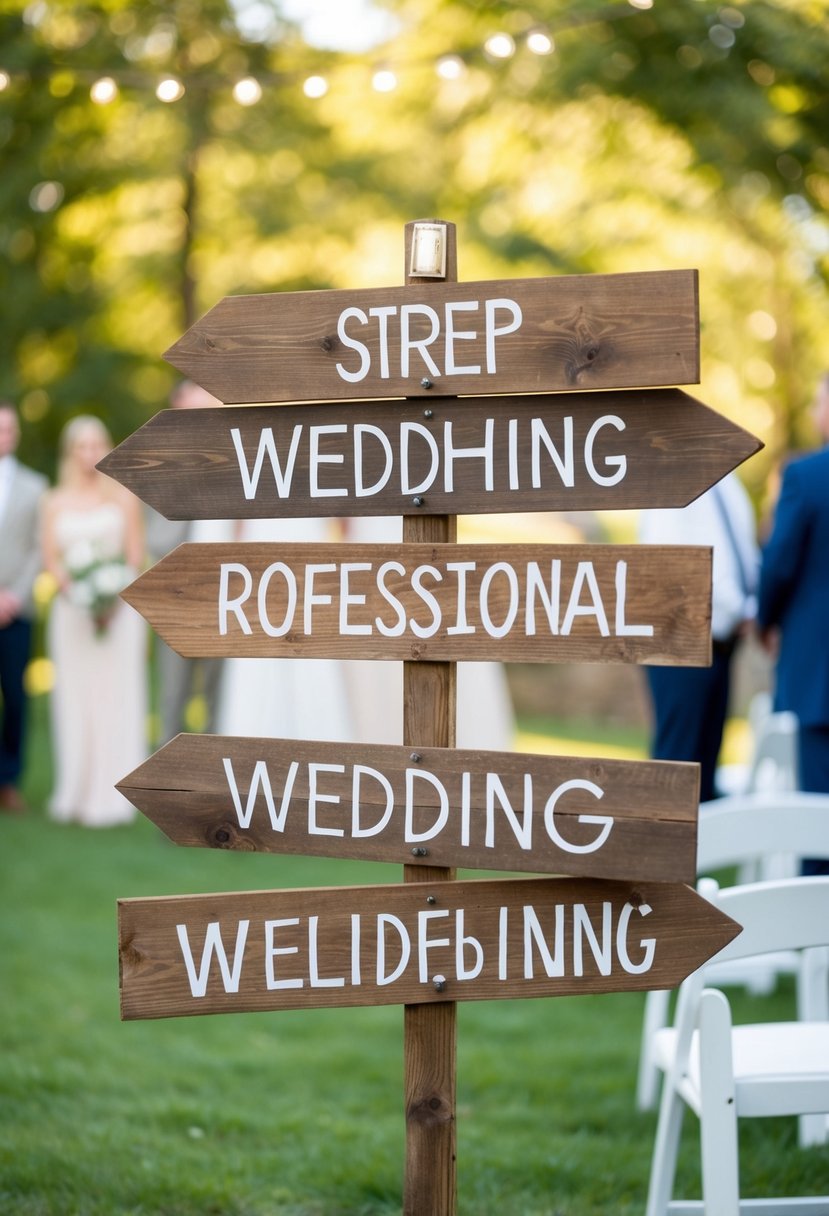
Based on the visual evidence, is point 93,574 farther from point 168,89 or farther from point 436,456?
point 436,456

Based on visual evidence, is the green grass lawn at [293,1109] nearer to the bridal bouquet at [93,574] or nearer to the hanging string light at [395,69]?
the bridal bouquet at [93,574]

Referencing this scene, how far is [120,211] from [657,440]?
476 inches

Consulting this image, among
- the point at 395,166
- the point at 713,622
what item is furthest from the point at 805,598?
the point at 395,166

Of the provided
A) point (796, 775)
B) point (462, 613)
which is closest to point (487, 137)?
point (796, 775)

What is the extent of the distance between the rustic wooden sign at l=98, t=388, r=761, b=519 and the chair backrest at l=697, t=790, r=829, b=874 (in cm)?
113

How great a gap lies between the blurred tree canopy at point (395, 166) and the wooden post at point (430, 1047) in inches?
178

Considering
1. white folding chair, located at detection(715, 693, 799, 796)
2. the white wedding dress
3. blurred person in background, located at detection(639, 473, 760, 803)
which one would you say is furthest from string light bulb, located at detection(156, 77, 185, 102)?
white folding chair, located at detection(715, 693, 799, 796)

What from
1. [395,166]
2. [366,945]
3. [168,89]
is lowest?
[366,945]

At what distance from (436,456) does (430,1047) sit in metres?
1.17

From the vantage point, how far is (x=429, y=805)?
8.50 feet

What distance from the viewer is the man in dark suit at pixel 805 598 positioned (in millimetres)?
4895

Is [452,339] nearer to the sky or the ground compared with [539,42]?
nearer to the ground

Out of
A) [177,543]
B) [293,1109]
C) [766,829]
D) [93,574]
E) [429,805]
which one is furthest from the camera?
[93,574]

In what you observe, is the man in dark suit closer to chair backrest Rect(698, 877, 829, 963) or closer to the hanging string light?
chair backrest Rect(698, 877, 829, 963)
